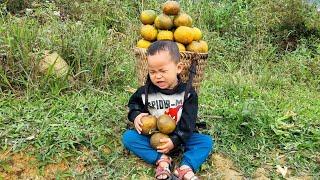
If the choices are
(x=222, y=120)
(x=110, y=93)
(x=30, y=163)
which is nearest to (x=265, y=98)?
(x=222, y=120)

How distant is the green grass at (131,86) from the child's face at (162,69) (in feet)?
2.12

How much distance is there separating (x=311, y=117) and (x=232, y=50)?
7.20ft

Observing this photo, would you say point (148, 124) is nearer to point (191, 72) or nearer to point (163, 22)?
point (191, 72)

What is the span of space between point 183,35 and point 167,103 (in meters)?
→ 0.72

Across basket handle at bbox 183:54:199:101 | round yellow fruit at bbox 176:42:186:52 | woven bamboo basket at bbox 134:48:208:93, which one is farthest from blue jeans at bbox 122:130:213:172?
round yellow fruit at bbox 176:42:186:52

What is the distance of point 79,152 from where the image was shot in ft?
11.7

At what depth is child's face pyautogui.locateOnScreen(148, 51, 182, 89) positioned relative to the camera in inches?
127

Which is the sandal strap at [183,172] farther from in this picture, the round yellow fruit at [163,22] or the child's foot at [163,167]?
the round yellow fruit at [163,22]

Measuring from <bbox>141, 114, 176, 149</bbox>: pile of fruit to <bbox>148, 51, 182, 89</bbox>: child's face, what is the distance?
230 mm

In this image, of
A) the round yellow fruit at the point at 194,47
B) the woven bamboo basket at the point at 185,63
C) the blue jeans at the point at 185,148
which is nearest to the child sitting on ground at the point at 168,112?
the blue jeans at the point at 185,148

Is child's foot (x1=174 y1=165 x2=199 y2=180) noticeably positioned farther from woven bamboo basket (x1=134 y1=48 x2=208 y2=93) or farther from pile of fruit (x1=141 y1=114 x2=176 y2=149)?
woven bamboo basket (x1=134 y1=48 x2=208 y2=93)

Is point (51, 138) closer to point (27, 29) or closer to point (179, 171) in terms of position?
point (179, 171)

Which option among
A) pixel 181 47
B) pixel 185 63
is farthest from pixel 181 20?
pixel 185 63

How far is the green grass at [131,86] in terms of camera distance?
3.66 metres
